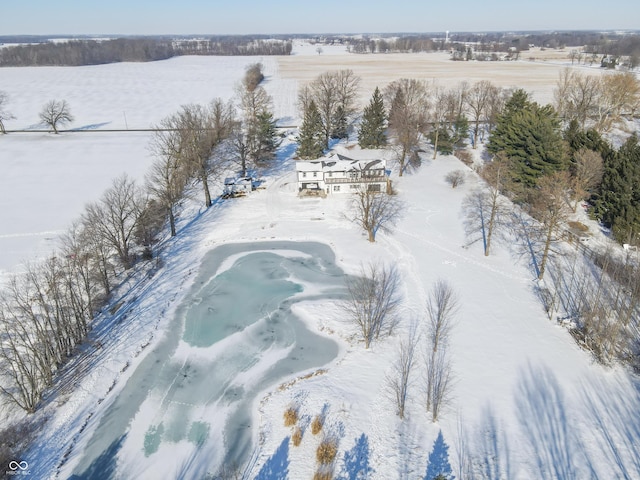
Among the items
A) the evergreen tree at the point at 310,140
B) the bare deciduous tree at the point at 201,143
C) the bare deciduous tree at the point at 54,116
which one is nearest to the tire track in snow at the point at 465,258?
the evergreen tree at the point at 310,140

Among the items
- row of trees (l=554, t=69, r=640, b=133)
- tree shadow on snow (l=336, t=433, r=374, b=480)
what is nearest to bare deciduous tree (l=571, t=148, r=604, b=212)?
row of trees (l=554, t=69, r=640, b=133)

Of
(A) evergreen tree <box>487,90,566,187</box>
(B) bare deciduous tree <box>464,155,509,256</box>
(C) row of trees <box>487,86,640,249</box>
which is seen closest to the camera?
(C) row of trees <box>487,86,640,249</box>

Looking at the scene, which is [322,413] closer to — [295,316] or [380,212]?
[295,316]

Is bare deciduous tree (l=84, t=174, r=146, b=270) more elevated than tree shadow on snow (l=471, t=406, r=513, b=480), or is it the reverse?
bare deciduous tree (l=84, t=174, r=146, b=270)

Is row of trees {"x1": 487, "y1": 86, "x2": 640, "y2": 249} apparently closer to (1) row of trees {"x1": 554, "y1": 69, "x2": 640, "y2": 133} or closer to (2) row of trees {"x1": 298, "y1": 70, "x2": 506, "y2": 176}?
(2) row of trees {"x1": 298, "y1": 70, "x2": 506, "y2": 176}

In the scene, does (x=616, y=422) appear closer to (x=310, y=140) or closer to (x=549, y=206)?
(x=549, y=206)

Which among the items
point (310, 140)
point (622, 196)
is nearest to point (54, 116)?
point (310, 140)

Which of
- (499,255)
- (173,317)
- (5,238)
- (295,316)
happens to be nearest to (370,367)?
(295,316)
